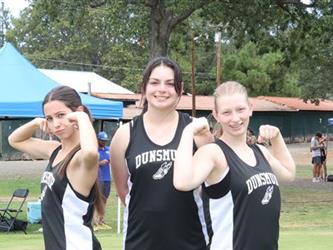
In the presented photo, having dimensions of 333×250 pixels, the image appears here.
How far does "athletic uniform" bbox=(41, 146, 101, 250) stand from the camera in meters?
3.75

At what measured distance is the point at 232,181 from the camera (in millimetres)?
3604

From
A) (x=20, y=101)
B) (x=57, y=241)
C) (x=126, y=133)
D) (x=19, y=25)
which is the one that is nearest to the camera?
(x=57, y=241)

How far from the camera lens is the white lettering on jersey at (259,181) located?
3.60 m

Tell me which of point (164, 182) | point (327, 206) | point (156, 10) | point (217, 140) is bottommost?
point (327, 206)

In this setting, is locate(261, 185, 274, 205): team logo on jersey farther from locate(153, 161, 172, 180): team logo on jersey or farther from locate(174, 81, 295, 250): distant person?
locate(153, 161, 172, 180): team logo on jersey

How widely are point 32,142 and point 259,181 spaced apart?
5.23ft

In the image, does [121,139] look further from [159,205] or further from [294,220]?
[294,220]

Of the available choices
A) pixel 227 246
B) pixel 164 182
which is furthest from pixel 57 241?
pixel 227 246

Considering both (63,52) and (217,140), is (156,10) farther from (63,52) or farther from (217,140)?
(63,52)

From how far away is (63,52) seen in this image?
63.3 metres

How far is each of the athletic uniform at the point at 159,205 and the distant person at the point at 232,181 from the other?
181mm

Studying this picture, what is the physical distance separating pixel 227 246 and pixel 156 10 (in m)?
18.1

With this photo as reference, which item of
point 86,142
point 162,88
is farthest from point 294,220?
point 86,142

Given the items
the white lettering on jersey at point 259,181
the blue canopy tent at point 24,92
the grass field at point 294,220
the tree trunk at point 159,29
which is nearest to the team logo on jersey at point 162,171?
the white lettering on jersey at point 259,181
